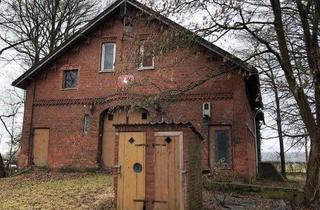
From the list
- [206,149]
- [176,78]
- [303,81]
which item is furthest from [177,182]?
[176,78]

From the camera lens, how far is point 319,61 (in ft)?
36.9

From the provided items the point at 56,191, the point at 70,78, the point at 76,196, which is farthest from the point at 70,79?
the point at 76,196

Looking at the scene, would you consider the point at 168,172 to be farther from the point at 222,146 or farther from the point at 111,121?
the point at 111,121

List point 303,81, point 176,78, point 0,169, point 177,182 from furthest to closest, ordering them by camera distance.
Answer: point 0,169 < point 176,78 < point 303,81 < point 177,182

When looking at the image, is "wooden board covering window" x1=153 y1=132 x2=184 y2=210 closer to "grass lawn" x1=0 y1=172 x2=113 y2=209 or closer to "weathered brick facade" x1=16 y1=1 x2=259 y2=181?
"grass lawn" x1=0 y1=172 x2=113 y2=209

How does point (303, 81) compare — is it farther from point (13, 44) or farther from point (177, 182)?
point (13, 44)

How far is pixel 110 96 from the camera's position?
1888 cm

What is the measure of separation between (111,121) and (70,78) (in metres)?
3.41

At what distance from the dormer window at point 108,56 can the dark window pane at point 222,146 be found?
6572 millimetres

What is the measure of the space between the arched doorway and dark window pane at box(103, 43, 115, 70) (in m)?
2.48

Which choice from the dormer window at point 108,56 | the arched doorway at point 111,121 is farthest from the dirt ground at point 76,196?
the dormer window at point 108,56

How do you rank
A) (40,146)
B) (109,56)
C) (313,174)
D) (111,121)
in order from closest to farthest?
(313,174) → (111,121) → (109,56) → (40,146)

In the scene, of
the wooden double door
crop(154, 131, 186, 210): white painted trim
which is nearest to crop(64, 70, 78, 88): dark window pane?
the wooden double door

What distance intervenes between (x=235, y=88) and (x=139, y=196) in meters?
8.85
